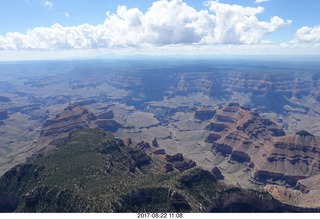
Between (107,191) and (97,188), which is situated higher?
(107,191)

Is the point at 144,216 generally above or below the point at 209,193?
above

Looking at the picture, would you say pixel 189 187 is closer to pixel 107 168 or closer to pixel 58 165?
pixel 107 168

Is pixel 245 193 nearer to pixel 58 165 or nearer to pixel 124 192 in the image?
pixel 124 192

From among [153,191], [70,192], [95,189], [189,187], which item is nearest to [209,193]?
[189,187]

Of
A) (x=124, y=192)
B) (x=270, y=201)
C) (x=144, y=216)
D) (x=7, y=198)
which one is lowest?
(x=7, y=198)

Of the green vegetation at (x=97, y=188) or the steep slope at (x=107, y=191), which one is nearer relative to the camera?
the green vegetation at (x=97, y=188)

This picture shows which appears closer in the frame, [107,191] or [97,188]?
[107,191]

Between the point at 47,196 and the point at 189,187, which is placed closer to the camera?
the point at 47,196

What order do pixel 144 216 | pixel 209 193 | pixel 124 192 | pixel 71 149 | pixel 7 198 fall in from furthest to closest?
1. pixel 71 149
2. pixel 7 198
3. pixel 209 193
4. pixel 124 192
5. pixel 144 216

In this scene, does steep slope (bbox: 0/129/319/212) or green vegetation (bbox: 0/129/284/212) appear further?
steep slope (bbox: 0/129/319/212)

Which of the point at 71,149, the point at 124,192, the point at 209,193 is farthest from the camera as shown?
the point at 71,149
